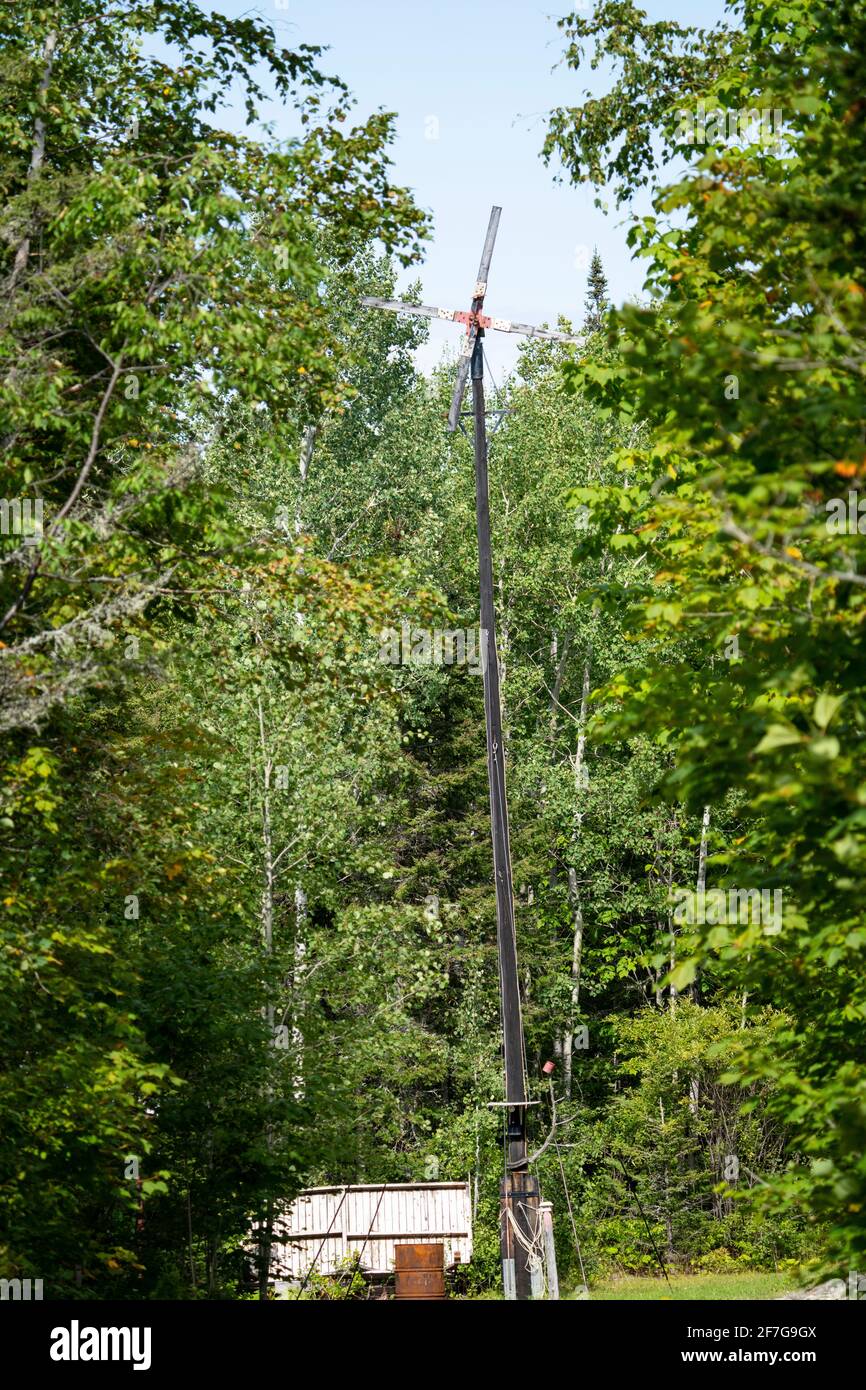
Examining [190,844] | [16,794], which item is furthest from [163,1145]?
[16,794]

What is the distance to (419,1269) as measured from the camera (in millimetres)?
17781

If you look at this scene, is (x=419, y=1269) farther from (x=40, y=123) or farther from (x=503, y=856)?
(x=40, y=123)

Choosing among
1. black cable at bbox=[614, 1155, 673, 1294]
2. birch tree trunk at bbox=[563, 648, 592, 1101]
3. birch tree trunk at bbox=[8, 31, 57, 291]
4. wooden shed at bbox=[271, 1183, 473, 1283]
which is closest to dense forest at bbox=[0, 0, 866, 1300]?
birch tree trunk at bbox=[8, 31, 57, 291]

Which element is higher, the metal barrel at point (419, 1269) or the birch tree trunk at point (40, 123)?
the birch tree trunk at point (40, 123)

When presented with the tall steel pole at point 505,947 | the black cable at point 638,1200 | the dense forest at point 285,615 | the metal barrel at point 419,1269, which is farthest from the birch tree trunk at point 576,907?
the tall steel pole at point 505,947

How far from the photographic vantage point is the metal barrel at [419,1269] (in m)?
17.7

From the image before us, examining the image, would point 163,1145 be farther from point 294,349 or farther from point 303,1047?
point 294,349

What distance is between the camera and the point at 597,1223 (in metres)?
23.5

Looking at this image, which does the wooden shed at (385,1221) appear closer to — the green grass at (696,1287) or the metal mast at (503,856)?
the green grass at (696,1287)

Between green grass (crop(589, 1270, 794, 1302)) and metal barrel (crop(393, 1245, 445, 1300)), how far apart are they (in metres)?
2.14

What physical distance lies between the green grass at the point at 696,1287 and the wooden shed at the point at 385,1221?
204 centimetres

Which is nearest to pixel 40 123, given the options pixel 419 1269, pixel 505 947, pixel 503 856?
pixel 503 856

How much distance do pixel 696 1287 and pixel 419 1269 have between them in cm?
434
